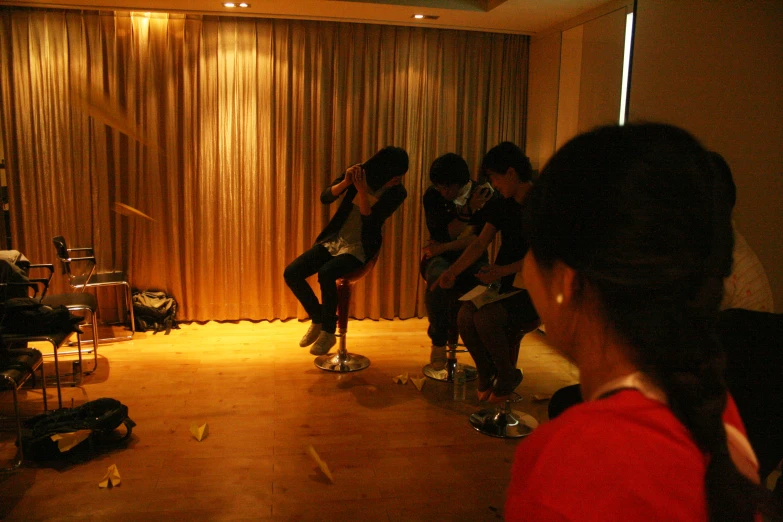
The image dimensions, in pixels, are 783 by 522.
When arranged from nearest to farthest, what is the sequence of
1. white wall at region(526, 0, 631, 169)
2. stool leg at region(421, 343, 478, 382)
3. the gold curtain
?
1. stool leg at region(421, 343, 478, 382)
2. white wall at region(526, 0, 631, 169)
3. the gold curtain

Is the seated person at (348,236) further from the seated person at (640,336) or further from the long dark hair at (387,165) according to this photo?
the seated person at (640,336)

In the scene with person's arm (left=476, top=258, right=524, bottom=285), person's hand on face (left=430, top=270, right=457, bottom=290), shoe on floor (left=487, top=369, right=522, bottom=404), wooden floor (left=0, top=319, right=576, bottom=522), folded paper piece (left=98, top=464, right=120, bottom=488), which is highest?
person's arm (left=476, top=258, right=524, bottom=285)

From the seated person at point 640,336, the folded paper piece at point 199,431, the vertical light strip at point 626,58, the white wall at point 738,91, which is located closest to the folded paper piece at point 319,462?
the folded paper piece at point 199,431

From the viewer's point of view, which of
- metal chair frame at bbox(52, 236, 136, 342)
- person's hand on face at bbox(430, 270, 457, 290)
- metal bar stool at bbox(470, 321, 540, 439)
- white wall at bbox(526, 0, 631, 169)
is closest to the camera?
metal bar stool at bbox(470, 321, 540, 439)

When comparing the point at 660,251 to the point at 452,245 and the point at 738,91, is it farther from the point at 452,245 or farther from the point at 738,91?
the point at 452,245

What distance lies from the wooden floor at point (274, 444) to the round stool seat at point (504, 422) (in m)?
0.05

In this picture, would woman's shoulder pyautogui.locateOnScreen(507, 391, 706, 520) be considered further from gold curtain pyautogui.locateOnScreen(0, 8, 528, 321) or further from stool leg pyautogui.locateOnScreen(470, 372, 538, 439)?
gold curtain pyautogui.locateOnScreen(0, 8, 528, 321)

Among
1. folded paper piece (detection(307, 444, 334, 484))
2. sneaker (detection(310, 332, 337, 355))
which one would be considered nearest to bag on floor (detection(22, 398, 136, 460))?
folded paper piece (detection(307, 444, 334, 484))

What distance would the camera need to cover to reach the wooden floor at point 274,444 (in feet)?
7.91

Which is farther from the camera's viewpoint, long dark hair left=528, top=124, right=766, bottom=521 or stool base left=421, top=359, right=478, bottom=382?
stool base left=421, top=359, right=478, bottom=382

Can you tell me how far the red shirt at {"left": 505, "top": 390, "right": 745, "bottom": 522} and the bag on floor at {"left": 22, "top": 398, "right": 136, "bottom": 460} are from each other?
2729 millimetres

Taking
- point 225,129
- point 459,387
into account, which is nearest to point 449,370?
point 459,387

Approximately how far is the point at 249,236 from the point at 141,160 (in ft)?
3.31

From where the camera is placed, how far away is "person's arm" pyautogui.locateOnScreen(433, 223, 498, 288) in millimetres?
3068
